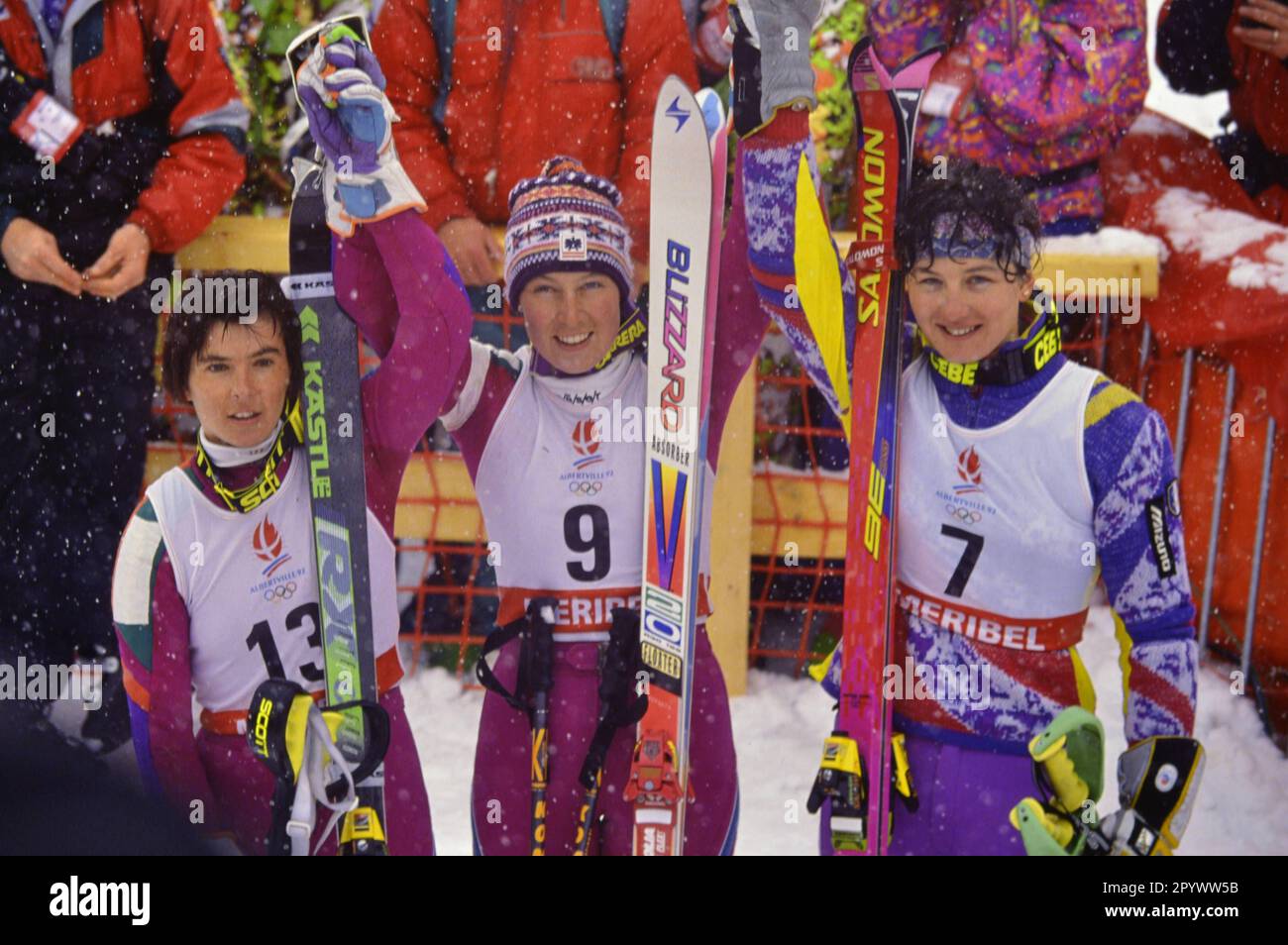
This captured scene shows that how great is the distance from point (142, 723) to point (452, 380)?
88 cm

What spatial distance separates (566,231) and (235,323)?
2.09 feet

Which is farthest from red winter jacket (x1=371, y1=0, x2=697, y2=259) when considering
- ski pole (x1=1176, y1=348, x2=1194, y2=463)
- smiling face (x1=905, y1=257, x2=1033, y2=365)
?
ski pole (x1=1176, y1=348, x2=1194, y2=463)

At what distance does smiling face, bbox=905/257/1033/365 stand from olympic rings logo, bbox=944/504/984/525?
0.27 m

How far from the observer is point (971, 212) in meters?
2.65

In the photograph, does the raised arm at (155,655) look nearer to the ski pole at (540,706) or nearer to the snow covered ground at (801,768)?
the snow covered ground at (801,768)

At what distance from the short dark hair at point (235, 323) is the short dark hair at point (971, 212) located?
3.71 feet

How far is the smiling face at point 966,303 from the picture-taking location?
105 inches

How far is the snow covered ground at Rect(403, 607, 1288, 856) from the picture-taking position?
299 cm
